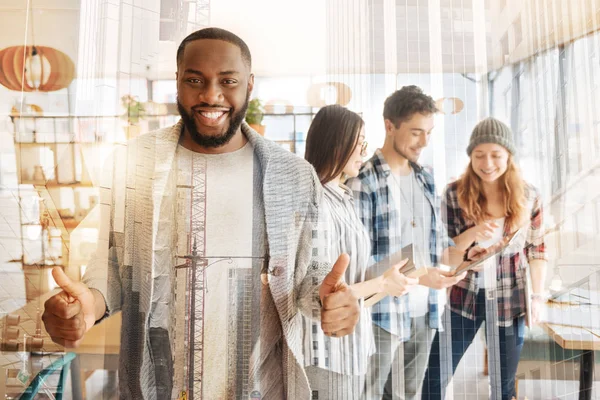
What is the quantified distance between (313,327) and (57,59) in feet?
2.53

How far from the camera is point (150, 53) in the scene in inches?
45.6

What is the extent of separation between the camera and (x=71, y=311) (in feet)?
3.77

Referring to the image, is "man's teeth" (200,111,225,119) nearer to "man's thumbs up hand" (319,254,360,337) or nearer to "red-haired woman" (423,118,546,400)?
"man's thumbs up hand" (319,254,360,337)

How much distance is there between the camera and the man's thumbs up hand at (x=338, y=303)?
112 centimetres

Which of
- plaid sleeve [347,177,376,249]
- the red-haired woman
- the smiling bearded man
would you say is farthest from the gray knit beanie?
the smiling bearded man

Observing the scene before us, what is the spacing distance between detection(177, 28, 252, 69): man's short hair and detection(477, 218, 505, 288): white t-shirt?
602mm

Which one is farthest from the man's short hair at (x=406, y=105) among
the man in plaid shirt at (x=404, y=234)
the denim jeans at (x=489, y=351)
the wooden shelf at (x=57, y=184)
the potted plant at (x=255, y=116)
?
the wooden shelf at (x=57, y=184)

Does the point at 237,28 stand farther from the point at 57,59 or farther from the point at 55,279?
the point at 55,279


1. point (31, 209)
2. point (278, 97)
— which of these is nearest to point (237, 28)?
point (278, 97)

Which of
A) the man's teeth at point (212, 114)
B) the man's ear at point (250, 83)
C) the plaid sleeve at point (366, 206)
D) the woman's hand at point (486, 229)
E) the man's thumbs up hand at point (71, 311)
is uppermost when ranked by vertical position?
the man's ear at point (250, 83)

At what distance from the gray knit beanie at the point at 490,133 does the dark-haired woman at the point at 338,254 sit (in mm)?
229

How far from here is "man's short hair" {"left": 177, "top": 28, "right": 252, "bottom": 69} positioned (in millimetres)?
1136

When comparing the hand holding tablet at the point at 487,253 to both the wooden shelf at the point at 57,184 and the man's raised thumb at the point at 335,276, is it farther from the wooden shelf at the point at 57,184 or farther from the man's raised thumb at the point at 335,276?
the wooden shelf at the point at 57,184

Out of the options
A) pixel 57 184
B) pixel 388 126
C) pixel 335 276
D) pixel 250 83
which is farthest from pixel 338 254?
pixel 57 184
